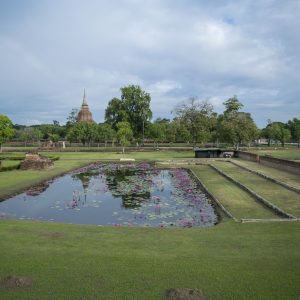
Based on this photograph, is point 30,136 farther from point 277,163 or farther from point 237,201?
point 237,201

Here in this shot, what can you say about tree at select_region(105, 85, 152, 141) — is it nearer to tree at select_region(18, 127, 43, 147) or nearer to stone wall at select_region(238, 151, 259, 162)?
tree at select_region(18, 127, 43, 147)

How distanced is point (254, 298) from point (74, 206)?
11.7 meters

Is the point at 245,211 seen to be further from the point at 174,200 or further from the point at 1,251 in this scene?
the point at 1,251

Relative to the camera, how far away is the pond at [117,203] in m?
13.5

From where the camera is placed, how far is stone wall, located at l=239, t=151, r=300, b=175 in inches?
961

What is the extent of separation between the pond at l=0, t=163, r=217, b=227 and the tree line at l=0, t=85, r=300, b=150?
30.7 meters

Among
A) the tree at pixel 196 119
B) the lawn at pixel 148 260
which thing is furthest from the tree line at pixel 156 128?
the lawn at pixel 148 260

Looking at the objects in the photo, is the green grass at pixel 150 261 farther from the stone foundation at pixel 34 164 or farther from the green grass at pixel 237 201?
the stone foundation at pixel 34 164

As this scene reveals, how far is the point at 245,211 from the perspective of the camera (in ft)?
43.4

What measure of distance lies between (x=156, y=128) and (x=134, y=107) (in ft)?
30.4

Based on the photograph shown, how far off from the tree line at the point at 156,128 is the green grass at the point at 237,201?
33596mm

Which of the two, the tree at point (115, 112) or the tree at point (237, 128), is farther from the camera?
the tree at point (115, 112)

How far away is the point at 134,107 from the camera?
82.1 meters

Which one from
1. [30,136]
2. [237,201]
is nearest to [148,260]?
[237,201]
